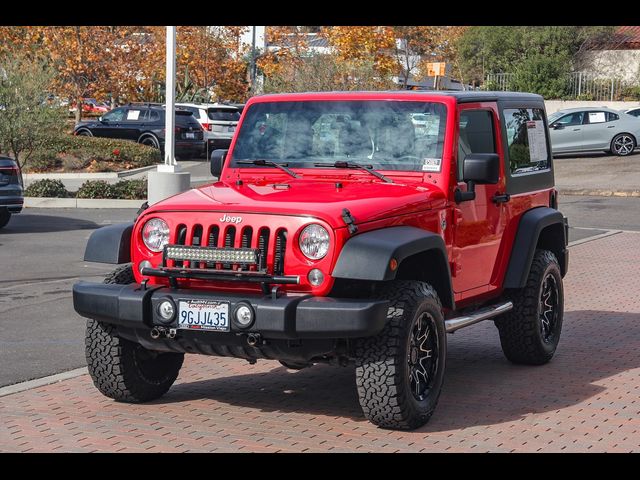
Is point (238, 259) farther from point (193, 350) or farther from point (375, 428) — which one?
point (375, 428)

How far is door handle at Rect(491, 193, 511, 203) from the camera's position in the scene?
8516mm

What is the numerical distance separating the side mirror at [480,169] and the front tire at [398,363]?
1.03 meters

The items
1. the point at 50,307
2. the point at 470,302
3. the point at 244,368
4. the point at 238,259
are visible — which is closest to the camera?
the point at 238,259

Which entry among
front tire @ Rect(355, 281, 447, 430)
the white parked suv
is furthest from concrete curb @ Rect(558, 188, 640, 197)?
front tire @ Rect(355, 281, 447, 430)

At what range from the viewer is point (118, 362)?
743 centimetres

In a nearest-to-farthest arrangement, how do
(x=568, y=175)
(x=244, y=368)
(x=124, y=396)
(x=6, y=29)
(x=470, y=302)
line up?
(x=124, y=396), (x=470, y=302), (x=244, y=368), (x=568, y=175), (x=6, y=29)

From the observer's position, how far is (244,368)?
29.3 feet

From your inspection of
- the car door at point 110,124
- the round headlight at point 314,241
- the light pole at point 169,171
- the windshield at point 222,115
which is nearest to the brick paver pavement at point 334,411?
the round headlight at point 314,241

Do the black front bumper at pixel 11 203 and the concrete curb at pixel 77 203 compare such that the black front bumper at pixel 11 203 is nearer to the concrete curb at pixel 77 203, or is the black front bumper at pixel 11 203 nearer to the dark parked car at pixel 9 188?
the dark parked car at pixel 9 188

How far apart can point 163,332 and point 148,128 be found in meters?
29.0

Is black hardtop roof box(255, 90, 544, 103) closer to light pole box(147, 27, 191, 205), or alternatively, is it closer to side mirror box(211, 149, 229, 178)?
side mirror box(211, 149, 229, 178)
